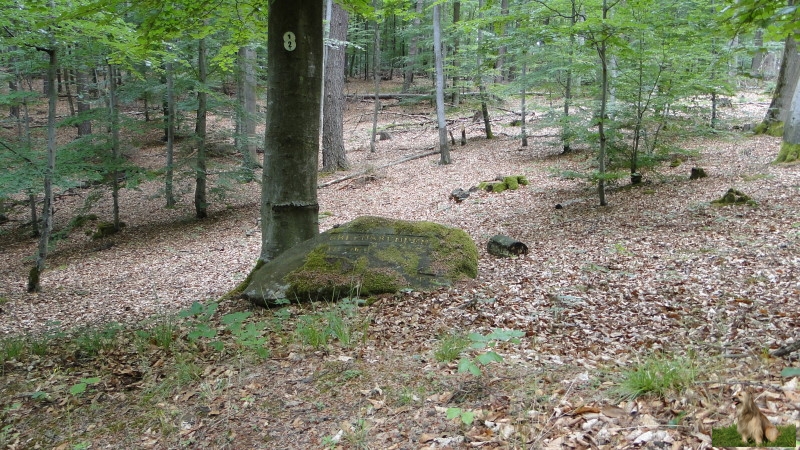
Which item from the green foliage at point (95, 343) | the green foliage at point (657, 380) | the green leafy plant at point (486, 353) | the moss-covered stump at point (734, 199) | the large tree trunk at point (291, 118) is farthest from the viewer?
the moss-covered stump at point (734, 199)

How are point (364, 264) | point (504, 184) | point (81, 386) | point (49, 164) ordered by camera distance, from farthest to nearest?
point (504, 184) < point (49, 164) < point (364, 264) < point (81, 386)

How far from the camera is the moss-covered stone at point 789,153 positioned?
932cm

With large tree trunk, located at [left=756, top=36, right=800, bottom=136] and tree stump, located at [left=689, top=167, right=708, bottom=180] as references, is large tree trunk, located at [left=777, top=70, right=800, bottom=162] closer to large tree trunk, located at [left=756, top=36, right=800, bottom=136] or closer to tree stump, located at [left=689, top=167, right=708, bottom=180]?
tree stump, located at [left=689, top=167, right=708, bottom=180]

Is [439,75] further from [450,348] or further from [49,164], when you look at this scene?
[450,348]

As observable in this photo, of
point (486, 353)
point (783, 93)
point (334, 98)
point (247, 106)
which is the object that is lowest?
point (486, 353)

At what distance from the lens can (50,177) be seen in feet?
25.8

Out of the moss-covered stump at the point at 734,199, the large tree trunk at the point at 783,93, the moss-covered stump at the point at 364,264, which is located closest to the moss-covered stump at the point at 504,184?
the moss-covered stump at the point at 734,199

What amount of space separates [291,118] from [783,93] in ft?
46.4

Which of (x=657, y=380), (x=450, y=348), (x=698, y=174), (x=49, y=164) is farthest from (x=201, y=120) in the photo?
(x=657, y=380)

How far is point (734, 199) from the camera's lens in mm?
7539

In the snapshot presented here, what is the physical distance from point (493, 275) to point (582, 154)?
9.66 meters

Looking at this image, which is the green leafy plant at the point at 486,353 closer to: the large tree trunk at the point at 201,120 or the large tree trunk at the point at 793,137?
the large tree trunk at the point at 793,137

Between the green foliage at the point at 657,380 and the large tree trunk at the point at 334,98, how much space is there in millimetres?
14001

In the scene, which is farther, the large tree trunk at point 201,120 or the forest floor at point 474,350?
the large tree trunk at point 201,120
